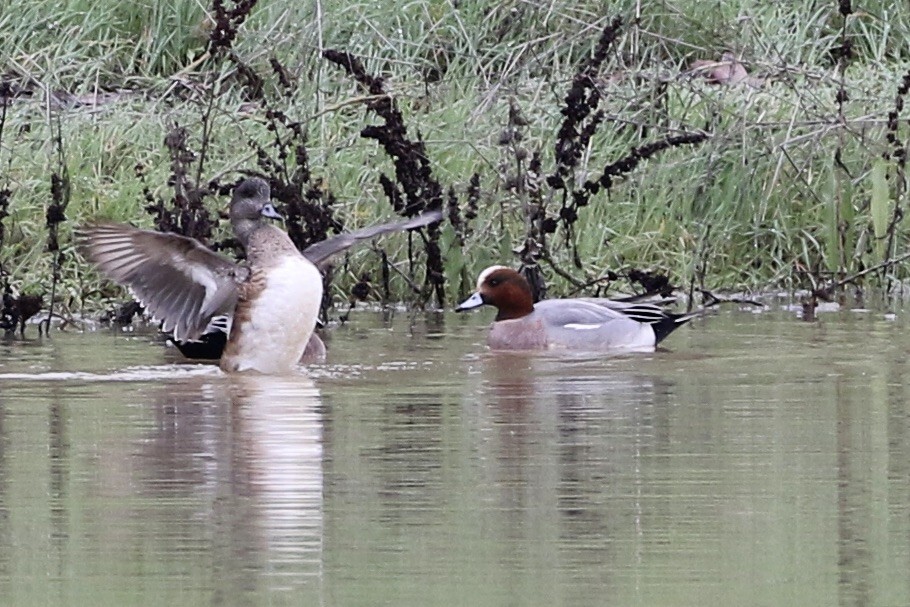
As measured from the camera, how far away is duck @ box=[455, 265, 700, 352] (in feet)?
26.9

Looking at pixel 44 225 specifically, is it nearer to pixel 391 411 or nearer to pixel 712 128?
pixel 712 128

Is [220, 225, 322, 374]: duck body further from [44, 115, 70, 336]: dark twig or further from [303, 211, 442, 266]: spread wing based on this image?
[44, 115, 70, 336]: dark twig

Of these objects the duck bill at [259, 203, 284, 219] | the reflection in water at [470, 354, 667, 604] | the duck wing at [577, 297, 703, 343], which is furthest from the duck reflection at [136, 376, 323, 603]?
the duck wing at [577, 297, 703, 343]

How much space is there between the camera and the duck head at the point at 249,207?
7.74m

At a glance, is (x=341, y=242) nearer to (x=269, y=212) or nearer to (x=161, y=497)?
(x=269, y=212)

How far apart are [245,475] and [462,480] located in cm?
46

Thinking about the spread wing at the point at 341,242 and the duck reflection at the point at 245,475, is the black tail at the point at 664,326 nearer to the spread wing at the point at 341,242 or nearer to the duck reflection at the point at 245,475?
the spread wing at the point at 341,242

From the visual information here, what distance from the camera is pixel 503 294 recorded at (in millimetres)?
8773

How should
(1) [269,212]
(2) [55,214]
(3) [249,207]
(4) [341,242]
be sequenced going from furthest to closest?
(2) [55,214], (4) [341,242], (3) [249,207], (1) [269,212]

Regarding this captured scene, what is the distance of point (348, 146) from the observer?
1050 cm

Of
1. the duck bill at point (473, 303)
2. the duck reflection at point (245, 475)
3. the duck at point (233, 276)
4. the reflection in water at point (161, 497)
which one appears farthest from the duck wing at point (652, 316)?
the reflection in water at point (161, 497)

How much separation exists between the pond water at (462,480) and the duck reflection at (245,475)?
12mm

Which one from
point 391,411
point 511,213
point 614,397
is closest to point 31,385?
point 391,411

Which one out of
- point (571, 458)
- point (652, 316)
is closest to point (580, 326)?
point (652, 316)
